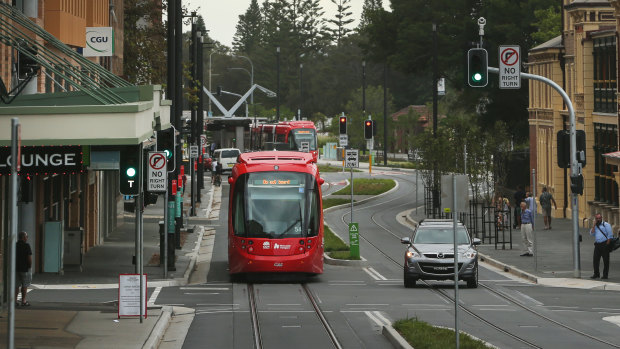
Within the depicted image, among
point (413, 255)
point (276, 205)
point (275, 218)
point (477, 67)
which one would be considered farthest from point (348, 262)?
point (477, 67)

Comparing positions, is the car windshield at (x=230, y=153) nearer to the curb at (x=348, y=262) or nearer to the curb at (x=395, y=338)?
the curb at (x=348, y=262)

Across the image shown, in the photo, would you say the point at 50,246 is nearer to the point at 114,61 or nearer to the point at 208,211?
the point at 114,61

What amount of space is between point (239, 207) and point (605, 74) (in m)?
22.8

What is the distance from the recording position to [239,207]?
29000 mm

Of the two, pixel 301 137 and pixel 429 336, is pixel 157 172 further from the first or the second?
pixel 301 137

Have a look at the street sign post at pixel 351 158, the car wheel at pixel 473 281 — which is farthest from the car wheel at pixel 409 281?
the street sign post at pixel 351 158

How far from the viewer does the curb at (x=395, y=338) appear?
18016 mm

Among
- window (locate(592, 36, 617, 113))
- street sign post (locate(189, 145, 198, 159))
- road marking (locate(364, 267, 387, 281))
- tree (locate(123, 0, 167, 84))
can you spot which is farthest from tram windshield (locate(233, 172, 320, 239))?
street sign post (locate(189, 145, 198, 159))

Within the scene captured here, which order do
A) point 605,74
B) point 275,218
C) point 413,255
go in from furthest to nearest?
point 605,74 → point 275,218 → point 413,255

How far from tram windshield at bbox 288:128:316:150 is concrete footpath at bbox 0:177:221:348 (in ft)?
87.7

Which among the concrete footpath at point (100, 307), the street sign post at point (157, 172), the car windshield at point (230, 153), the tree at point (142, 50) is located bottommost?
the concrete footpath at point (100, 307)

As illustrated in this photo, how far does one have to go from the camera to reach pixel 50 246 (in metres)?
30.0

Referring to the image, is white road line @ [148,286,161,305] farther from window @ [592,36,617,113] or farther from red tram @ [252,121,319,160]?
red tram @ [252,121,319,160]

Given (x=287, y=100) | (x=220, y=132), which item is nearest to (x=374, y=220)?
(x=220, y=132)
